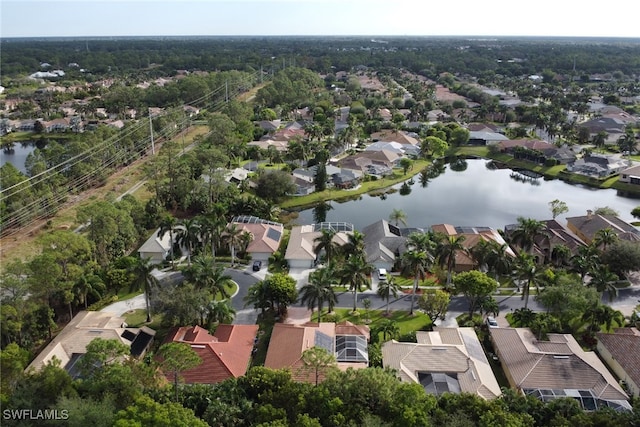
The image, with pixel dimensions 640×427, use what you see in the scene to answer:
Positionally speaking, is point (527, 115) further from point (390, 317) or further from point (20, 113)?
point (20, 113)

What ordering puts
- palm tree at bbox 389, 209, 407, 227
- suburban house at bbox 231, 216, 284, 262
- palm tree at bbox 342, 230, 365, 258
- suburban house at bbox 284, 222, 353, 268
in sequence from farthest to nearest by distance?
palm tree at bbox 389, 209, 407, 227
suburban house at bbox 231, 216, 284, 262
suburban house at bbox 284, 222, 353, 268
palm tree at bbox 342, 230, 365, 258

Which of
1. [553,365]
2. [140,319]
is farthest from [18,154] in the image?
[553,365]

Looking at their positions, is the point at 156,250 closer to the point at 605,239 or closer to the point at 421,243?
the point at 421,243

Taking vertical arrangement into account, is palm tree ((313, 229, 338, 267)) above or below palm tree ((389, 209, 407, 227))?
above

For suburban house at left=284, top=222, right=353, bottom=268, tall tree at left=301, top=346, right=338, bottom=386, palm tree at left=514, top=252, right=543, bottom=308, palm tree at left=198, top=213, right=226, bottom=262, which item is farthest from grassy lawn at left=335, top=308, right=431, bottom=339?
palm tree at left=198, top=213, right=226, bottom=262

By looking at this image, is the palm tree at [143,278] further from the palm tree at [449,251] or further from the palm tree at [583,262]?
the palm tree at [583,262]

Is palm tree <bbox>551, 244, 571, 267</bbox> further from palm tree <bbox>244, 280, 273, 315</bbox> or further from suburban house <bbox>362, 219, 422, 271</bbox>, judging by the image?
palm tree <bbox>244, 280, 273, 315</bbox>

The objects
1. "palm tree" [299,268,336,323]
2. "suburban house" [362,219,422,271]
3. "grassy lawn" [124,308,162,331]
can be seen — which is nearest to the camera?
"palm tree" [299,268,336,323]
